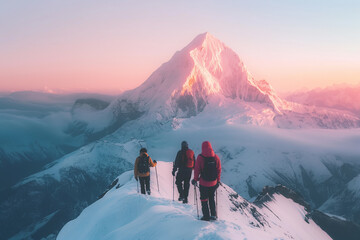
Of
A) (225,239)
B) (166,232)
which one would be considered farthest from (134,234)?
(225,239)

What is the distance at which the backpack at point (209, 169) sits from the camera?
43.0 feet

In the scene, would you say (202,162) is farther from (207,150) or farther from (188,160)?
(188,160)

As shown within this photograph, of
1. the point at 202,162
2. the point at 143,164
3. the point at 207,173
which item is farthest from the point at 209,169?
the point at 143,164

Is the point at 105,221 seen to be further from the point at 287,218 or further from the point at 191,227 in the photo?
the point at 287,218

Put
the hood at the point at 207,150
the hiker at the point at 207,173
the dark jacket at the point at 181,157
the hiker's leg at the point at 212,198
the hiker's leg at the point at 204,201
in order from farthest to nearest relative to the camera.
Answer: the dark jacket at the point at 181,157
the hiker's leg at the point at 212,198
the hiker's leg at the point at 204,201
the hiker at the point at 207,173
the hood at the point at 207,150

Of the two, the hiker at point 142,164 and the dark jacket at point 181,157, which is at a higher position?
the dark jacket at point 181,157

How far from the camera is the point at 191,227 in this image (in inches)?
460

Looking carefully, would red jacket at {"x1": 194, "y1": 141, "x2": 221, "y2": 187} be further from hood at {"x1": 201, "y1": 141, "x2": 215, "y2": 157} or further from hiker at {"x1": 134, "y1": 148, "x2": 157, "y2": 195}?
hiker at {"x1": 134, "y1": 148, "x2": 157, "y2": 195}

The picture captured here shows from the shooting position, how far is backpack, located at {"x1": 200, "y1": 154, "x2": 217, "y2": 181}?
13102 millimetres

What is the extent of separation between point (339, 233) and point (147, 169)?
410ft

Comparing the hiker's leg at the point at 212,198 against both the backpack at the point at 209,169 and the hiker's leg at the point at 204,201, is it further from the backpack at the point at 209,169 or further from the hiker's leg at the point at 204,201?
the backpack at the point at 209,169

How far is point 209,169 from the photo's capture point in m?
13.1

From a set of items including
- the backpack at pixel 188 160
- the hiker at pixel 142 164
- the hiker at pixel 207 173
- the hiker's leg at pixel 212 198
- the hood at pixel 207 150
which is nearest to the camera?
the hood at pixel 207 150

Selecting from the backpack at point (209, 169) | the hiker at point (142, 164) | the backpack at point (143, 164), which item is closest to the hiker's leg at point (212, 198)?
the backpack at point (209, 169)
